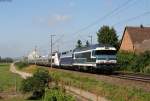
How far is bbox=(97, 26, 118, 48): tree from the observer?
96125 millimetres

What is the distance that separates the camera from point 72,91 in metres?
35.1

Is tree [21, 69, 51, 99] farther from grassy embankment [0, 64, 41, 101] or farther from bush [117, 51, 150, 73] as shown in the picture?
bush [117, 51, 150, 73]

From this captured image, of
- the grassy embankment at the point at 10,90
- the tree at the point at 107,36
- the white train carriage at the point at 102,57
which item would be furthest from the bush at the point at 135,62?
the tree at the point at 107,36

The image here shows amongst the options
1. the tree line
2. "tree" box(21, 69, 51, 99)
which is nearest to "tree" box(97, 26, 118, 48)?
the tree line

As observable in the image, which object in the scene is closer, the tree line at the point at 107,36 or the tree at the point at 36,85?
the tree at the point at 36,85

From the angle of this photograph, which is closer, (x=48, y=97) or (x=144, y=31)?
(x=48, y=97)

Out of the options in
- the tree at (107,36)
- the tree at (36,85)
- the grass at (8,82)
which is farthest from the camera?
the tree at (107,36)

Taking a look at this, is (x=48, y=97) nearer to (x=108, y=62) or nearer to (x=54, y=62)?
(x=108, y=62)

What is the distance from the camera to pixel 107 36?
3794 inches

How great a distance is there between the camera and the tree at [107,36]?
96125 millimetres

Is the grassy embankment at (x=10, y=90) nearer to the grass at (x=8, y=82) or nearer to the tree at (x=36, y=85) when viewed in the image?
the grass at (x=8, y=82)

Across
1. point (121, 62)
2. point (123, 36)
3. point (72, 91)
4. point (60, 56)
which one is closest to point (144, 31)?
point (123, 36)

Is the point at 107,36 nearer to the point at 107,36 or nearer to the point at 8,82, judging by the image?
the point at 107,36

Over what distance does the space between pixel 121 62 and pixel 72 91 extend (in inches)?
1178
